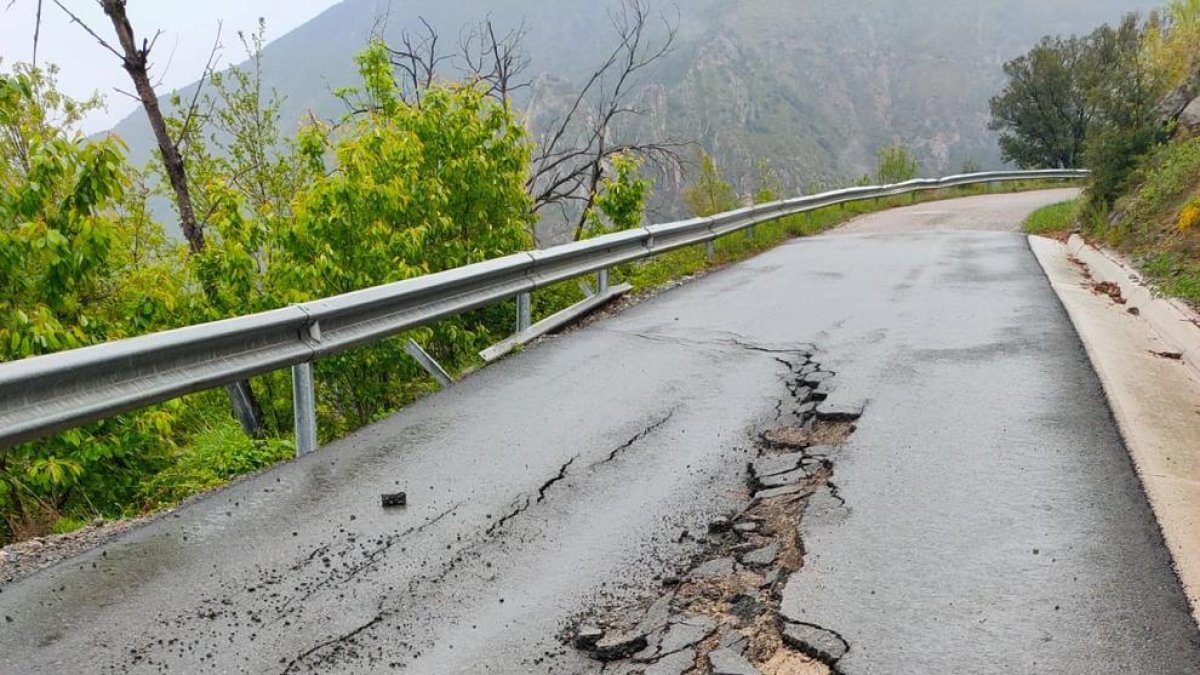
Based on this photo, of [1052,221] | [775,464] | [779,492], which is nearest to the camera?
[779,492]

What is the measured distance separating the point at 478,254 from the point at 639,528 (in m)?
6.21

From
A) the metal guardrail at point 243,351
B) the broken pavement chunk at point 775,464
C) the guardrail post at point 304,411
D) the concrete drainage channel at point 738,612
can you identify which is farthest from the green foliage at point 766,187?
the concrete drainage channel at point 738,612

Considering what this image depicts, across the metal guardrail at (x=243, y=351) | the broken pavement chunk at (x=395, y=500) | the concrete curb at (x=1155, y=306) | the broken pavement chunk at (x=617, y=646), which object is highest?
the metal guardrail at (x=243, y=351)

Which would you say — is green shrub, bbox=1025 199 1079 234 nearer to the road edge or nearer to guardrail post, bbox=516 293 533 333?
the road edge

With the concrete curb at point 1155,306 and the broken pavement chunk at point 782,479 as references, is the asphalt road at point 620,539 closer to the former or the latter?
the broken pavement chunk at point 782,479

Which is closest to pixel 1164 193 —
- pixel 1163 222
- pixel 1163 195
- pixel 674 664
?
pixel 1163 195

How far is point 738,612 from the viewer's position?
3.25 meters

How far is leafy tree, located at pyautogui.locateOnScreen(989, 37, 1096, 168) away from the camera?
154 ft

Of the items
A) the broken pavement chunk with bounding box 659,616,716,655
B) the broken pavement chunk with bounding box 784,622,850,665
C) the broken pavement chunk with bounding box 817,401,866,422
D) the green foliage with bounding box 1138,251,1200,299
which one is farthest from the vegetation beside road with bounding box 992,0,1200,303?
the broken pavement chunk with bounding box 659,616,716,655

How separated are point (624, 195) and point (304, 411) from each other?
7020mm

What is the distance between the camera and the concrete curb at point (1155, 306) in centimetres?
701

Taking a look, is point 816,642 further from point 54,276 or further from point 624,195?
point 624,195

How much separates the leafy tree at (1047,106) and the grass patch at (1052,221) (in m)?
30.1

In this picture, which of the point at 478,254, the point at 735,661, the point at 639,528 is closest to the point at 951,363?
the point at 639,528
